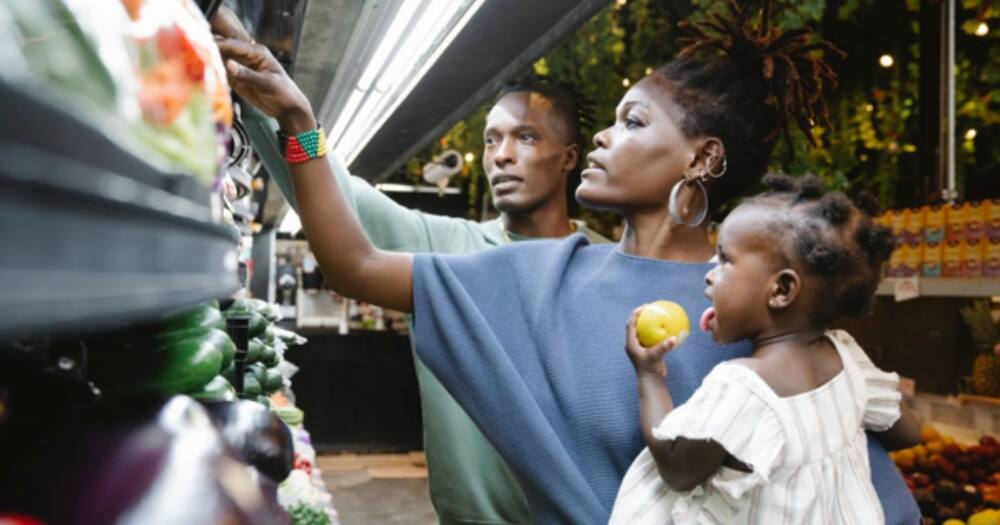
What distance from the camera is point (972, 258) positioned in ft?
10.9

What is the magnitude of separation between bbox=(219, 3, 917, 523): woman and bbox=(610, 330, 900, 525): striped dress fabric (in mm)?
103

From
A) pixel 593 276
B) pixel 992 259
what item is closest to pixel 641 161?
pixel 593 276

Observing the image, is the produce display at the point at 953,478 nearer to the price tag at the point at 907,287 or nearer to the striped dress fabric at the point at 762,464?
the price tag at the point at 907,287

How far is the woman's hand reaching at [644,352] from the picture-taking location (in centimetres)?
127

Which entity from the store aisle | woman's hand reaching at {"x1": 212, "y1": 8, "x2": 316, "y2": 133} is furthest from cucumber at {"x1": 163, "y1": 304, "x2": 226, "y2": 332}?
the store aisle

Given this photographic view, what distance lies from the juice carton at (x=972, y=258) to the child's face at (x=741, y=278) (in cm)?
231

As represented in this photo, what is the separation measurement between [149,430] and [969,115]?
596cm

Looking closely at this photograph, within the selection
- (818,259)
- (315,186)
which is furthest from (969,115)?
(315,186)

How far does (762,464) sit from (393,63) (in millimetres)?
1412

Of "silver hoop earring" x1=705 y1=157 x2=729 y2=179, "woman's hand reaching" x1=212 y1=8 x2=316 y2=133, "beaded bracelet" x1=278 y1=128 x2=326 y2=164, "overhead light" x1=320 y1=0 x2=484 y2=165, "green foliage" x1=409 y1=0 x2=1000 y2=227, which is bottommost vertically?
"beaded bracelet" x1=278 y1=128 x2=326 y2=164

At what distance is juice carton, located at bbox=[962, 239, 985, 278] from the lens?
10.8 ft

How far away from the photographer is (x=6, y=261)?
272mm

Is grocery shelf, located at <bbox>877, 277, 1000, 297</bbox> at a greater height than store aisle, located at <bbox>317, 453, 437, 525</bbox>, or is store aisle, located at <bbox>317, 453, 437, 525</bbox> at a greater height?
grocery shelf, located at <bbox>877, 277, 1000, 297</bbox>

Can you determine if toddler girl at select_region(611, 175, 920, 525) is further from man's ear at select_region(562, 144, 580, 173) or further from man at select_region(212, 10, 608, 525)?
man's ear at select_region(562, 144, 580, 173)
